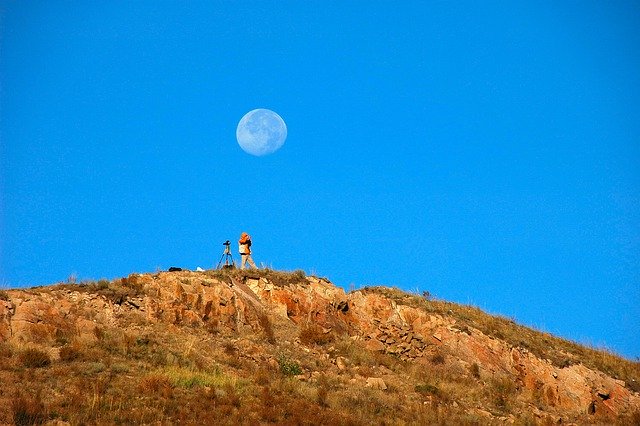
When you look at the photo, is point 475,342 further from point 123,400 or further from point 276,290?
point 123,400

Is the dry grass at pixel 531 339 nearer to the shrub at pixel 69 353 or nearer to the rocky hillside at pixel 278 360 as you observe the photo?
the rocky hillside at pixel 278 360

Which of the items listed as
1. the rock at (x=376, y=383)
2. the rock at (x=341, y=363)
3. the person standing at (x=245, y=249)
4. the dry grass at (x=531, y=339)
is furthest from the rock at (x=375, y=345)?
the person standing at (x=245, y=249)

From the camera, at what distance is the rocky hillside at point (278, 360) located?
1903cm

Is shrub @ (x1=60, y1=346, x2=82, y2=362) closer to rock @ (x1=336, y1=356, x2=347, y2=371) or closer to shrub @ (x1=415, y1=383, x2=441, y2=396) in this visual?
rock @ (x1=336, y1=356, x2=347, y2=371)

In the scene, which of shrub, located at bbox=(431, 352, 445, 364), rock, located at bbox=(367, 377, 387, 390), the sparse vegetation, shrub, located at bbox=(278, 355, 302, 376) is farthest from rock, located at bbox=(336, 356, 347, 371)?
Result: shrub, located at bbox=(431, 352, 445, 364)

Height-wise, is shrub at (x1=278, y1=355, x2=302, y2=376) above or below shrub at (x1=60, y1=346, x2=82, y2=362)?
above

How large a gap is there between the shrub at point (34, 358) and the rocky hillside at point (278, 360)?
0.05m

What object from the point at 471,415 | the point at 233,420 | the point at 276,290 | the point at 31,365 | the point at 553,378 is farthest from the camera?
the point at 276,290

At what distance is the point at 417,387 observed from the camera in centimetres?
2459

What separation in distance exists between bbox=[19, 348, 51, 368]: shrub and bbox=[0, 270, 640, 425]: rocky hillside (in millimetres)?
54

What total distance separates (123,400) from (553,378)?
66.8ft

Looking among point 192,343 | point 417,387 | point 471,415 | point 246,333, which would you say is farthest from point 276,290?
point 471,415

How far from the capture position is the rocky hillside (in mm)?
19031

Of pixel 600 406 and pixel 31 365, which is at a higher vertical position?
pixel 600 406
